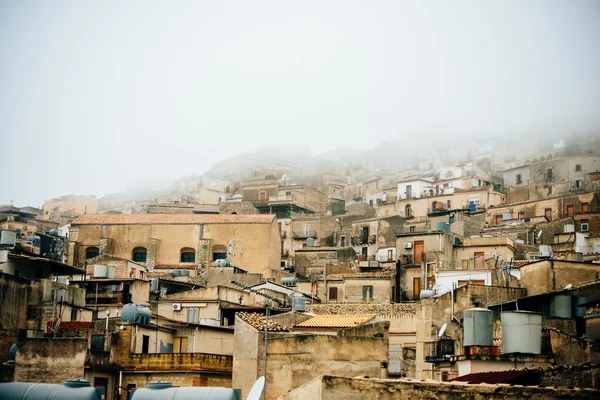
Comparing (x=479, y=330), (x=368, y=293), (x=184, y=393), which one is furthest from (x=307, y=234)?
(x=184, y=393)

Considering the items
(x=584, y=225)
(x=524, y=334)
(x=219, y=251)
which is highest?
(x=584, y=225)

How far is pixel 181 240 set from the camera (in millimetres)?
72312

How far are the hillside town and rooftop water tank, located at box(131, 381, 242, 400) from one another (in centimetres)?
151

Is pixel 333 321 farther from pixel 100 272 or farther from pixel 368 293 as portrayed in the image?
pixel 100 272

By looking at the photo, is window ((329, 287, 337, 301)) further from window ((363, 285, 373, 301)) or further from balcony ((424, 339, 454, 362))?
balcony ((424, 339, 454, 362))

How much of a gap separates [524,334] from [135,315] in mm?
14604

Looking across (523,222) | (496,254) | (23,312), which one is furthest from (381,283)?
(523,222)

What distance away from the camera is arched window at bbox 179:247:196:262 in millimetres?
72250

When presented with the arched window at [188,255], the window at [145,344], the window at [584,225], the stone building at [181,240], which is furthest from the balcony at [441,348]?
the arched window at [188,255]

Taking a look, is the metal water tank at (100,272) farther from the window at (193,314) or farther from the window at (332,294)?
the window at (332,294)

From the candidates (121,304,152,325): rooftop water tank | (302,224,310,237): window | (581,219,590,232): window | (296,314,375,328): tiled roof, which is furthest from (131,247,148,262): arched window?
(296,314,375,328): tiled roof

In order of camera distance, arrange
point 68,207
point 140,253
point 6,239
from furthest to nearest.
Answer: point 68,207, point 140,253, point 6,239

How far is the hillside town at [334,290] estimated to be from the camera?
26.5 metres

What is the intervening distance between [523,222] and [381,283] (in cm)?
2585
